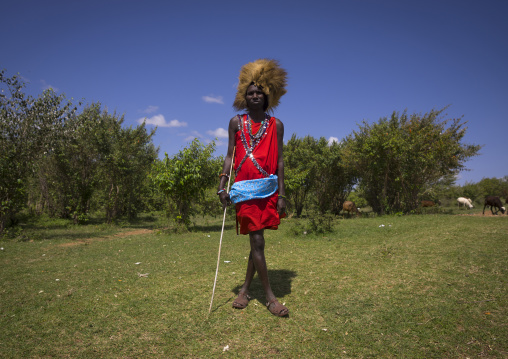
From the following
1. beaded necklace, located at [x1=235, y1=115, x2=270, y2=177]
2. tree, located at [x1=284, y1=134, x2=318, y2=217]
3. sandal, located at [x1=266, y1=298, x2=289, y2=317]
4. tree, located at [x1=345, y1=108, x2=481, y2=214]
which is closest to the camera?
sandal, located at [x1=266, y1=298, x2=289, y2=317]

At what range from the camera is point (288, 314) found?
333 cm

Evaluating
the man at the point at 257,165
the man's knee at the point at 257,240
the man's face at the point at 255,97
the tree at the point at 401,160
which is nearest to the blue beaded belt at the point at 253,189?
the man at the point at 257,165

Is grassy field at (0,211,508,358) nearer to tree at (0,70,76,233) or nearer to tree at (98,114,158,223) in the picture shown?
tree at (0,70,76,233)

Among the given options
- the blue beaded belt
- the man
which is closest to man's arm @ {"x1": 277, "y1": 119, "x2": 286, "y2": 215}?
the man

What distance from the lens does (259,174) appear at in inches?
145

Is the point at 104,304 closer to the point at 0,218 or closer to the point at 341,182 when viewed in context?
the point at 0,218

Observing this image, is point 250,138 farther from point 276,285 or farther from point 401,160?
point 401,160

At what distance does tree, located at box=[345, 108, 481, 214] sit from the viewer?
15.0 metres

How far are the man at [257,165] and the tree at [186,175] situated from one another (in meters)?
7.30

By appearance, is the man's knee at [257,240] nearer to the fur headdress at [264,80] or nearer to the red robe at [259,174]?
the red robe at [259,174]

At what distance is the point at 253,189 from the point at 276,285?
5.32ft

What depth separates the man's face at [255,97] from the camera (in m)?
3.88

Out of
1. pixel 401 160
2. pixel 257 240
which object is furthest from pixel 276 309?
pixel 401 160

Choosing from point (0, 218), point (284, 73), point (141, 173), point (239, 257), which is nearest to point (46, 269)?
point (239, 257)
